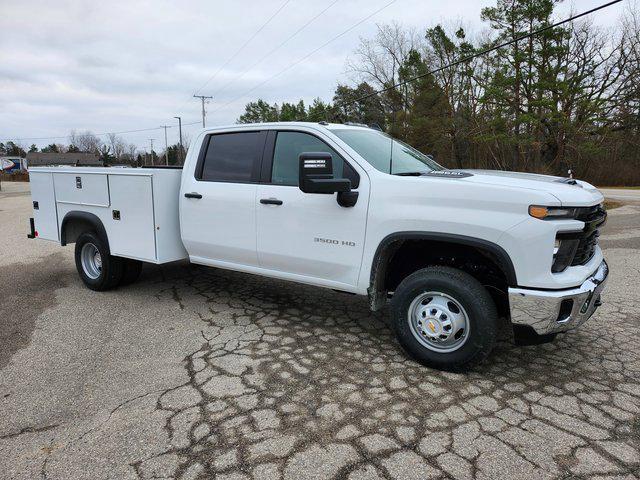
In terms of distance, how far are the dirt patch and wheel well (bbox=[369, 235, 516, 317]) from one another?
325 cm

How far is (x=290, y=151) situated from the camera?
436 centimetres

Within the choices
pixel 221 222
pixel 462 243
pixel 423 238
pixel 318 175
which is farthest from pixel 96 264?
pixel 462 243

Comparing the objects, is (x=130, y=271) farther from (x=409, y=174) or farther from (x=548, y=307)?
(x=548, y=307)

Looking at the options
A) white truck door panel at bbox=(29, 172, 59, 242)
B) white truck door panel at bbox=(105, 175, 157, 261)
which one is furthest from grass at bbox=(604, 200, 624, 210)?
white truck door panel at bbox=(29, 172, 59, 242)

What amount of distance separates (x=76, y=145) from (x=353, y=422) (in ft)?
433

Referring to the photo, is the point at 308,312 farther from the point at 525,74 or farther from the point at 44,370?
the point at 525,74

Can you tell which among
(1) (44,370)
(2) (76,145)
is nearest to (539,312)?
(1) (44,370)

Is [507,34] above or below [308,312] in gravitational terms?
above

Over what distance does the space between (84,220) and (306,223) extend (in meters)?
3.28

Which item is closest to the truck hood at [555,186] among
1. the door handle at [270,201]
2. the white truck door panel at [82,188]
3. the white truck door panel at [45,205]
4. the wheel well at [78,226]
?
the door handle at [270,201]

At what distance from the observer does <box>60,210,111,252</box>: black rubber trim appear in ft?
18.0

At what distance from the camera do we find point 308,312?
495 centimetres

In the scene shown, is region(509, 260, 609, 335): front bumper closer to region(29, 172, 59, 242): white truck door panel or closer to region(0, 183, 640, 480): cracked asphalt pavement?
→ region(0, 183, 640, 480): cracked asphalt pavement

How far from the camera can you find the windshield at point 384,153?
3973 millimetres
